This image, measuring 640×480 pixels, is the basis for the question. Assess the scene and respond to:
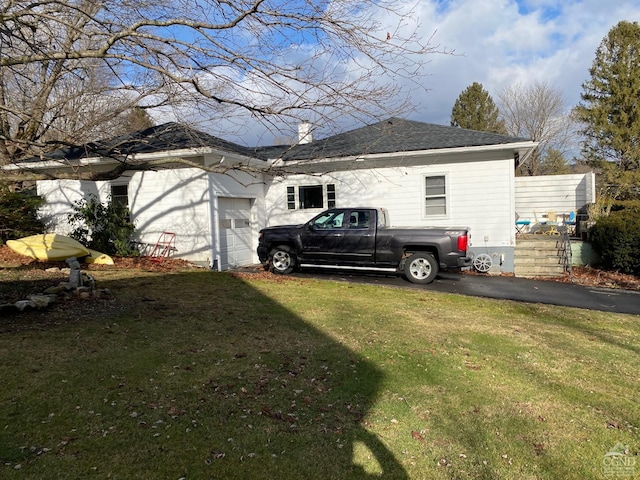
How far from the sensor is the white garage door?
12594 millimetres

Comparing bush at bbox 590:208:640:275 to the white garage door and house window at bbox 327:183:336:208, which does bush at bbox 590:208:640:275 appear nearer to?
house window at bbox 327:183:336:208

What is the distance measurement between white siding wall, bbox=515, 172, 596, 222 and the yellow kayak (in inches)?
623

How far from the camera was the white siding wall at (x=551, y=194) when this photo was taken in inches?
635

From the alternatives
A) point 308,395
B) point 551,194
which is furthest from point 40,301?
point 551,194

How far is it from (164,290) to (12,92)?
828 cm

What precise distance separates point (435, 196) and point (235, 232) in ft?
21.4

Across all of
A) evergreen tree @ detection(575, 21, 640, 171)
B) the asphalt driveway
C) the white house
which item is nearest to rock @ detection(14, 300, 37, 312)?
the white house

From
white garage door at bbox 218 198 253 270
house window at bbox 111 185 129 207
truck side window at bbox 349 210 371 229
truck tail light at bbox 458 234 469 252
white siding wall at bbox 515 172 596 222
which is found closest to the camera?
truck tail light at bbox 458 234 469 252

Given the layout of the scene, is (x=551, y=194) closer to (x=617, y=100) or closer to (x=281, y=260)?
(x=617, y=100)

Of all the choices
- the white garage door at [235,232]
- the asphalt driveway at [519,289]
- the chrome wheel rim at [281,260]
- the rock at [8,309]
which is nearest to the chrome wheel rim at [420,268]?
the asphalt driveway at [519,289]

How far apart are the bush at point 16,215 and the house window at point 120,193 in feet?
7.44

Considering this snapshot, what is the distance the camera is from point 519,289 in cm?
1007

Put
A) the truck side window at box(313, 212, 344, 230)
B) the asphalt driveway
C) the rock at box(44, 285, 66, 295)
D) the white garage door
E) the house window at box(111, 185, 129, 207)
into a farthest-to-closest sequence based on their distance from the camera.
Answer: the house window at box(111, 185, 129, 207), the white garage door, the truck side window at box(313, 212, 344, 230), the asphalt driveway, the rock at box(44, 285, 66, 295)

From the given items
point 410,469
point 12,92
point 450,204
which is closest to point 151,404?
point 410,469
